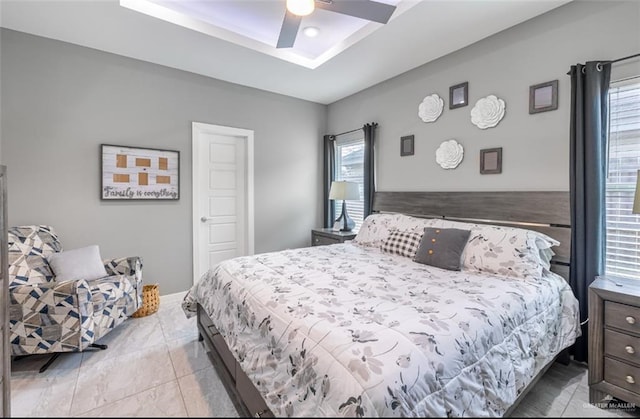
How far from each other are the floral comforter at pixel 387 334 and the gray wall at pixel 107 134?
158 centimetres

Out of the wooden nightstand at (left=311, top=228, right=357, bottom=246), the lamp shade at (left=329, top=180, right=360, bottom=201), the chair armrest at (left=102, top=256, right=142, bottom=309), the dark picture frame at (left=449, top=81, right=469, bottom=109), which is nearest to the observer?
the chair armrest at (left=102, top=256, right=142, bottom=309)

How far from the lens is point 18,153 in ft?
9.09

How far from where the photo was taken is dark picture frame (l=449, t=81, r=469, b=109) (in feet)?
9.86

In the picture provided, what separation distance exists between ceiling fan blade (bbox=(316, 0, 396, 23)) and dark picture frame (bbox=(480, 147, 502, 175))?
1.53 metres

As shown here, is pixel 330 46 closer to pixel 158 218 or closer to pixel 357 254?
pixel 357 254

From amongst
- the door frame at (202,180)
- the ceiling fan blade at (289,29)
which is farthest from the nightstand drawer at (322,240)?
the ceiling fan blade at (289,29)

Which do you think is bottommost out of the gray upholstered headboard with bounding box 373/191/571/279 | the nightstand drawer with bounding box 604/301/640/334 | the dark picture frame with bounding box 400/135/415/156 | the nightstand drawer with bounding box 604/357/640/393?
the nightstand drawer with bounding box 604/357/640/393

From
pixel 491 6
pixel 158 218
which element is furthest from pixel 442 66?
pixel 158 218

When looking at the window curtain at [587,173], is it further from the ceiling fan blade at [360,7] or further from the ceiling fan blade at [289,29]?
the ceiling fan blade at [289,29]

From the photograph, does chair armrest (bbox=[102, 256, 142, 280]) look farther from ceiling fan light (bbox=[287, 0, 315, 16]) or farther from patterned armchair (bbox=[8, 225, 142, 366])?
ceiling fan light (bbox=[287, 0, 315, 16])

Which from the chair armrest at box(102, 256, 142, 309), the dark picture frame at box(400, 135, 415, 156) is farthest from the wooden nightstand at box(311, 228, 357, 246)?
the chair armrest at box(102, 256, 142, 309)

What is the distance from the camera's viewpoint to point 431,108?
10.8 ft

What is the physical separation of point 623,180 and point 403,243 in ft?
5.28

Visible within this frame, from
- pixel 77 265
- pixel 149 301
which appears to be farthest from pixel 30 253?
pixel 149 301
